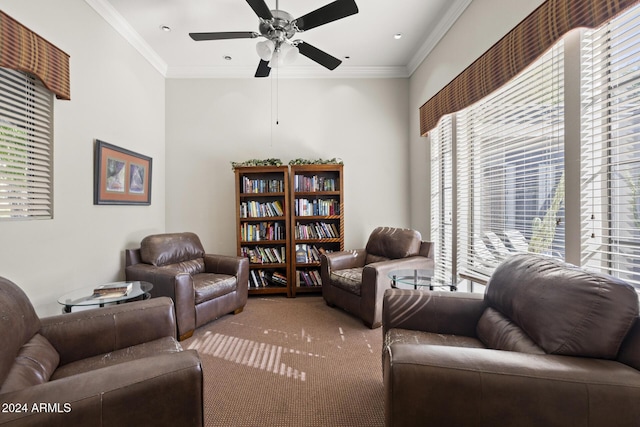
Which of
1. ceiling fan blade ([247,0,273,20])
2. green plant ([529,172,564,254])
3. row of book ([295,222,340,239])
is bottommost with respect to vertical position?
row of book ([295,222,340,239])

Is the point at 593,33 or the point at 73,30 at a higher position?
the point at 73,30

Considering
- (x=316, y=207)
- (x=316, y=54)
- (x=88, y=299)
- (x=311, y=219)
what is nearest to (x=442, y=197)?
(x=316, y=207)

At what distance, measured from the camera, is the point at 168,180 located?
4.04 metres

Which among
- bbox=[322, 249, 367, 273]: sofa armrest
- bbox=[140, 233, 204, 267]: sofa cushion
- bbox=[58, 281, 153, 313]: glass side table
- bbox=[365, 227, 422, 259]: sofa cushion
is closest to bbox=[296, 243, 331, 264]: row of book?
bbox=[322, 249, 367, 273]: sofa armrest

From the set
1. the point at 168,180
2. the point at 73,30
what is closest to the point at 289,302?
the point at 168,180

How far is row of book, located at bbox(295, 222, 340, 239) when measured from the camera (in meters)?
3.88

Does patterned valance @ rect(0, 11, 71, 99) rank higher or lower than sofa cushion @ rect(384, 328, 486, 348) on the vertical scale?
higher

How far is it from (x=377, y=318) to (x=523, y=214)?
1.57 meters

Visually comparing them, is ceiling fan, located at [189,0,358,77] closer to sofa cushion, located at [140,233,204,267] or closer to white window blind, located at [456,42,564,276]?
white window blind, located at [456,42,564,276]

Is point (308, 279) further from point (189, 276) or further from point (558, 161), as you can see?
point (558, 161)

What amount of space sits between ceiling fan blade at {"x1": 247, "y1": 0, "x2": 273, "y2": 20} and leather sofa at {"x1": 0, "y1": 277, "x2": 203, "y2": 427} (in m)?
2.21

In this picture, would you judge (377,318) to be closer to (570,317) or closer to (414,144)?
(570,317)

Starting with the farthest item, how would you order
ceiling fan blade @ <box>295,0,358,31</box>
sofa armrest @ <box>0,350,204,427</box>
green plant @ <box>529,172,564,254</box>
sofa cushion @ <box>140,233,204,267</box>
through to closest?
sofa cushion @ <box>140,233,204,267</box> < ceiling fan blade @ <box>295,0,358,31</box> < green plant @ <box>529,172,564,254</box> < sofa armrest @ <box>0,350,204,427</box>

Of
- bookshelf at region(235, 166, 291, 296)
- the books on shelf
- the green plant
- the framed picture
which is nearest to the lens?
the green plant
